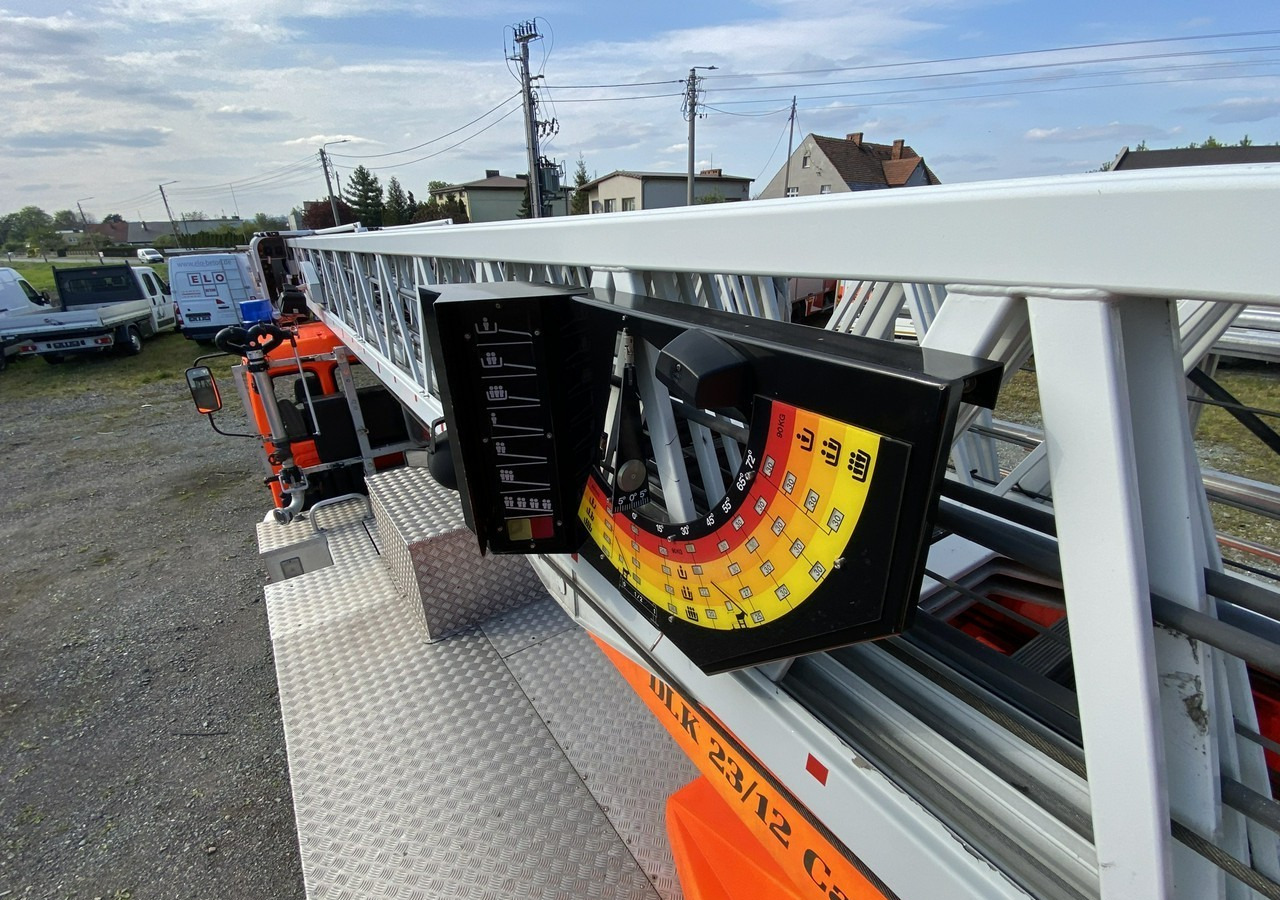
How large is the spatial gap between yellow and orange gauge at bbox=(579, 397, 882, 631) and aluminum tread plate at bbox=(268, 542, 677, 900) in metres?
1.15

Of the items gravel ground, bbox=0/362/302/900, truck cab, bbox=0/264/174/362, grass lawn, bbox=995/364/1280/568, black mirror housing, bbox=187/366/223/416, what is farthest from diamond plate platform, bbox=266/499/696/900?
truck cab, bbox=0/264/174/362

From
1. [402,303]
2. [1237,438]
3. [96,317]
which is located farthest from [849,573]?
[96,317]

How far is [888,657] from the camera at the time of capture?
116 centimetres

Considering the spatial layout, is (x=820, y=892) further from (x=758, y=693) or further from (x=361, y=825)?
(x=361, y=825)

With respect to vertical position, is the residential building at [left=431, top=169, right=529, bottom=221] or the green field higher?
the residential building at [left=431, top=169, right=529, bottom=221]

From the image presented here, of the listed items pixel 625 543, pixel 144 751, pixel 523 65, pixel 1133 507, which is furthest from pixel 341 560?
pixel 523 65

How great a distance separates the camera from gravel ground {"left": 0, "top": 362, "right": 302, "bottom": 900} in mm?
2510

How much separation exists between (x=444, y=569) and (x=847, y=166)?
3902cm

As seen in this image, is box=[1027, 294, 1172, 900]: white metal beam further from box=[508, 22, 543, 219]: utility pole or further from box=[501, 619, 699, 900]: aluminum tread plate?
box=[508, 22, 543, 219]: utility pole

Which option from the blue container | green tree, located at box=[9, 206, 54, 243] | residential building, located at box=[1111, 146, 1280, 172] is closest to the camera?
residential building, located at box=[1111, 146, 1280, 172]

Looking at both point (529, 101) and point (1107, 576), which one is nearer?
point (1107, 576)

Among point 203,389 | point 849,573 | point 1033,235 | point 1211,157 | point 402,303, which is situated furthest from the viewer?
point 1211,157

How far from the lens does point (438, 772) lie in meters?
2.12

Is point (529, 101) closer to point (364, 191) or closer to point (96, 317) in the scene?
point (96, 317)
